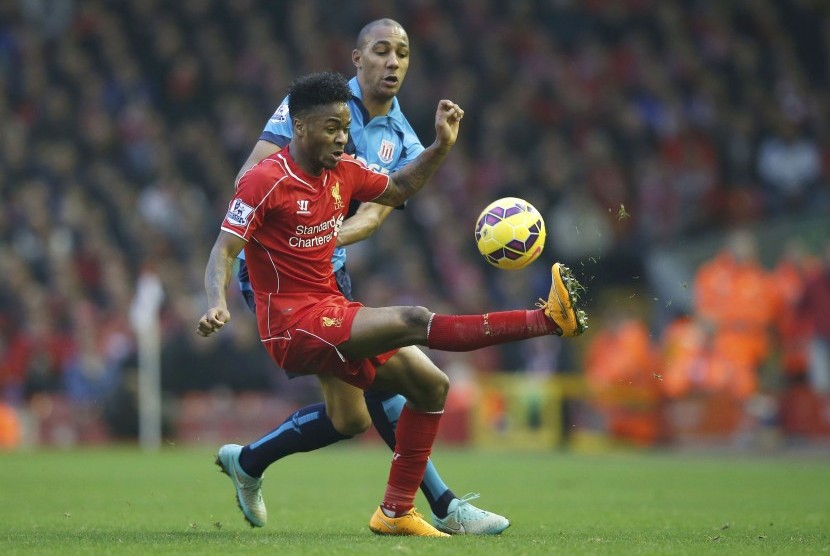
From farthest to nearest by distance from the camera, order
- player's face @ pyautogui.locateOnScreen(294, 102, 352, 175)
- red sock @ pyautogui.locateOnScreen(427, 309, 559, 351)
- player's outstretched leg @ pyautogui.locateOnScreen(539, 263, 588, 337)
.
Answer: player's face @ pyautogui.locateOnScreen(294, 102, 352, 175) < red sock @ pyautogui.locateOnScreen(427, 309, 559, 351) < player's outstretched leg @ pyautogui.locateOnScreen(539, 263, 588, 337)

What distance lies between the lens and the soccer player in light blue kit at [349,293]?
22.4 ft

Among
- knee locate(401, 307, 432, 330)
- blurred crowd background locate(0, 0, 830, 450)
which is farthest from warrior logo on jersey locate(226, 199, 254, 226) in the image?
blurred crowd background locate(0, 0, 830, 450)

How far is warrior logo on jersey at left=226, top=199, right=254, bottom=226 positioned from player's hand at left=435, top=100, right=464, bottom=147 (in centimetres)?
110

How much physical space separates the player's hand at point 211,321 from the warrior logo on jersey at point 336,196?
3.04 ft

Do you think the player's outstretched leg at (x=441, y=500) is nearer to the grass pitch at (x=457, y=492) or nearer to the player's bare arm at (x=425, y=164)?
the grass pitch at (x=457, y=492)

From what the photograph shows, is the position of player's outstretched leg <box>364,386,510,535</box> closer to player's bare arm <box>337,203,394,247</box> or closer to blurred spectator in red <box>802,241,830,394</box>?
player's bare arm <box>337,203,394,247</box>

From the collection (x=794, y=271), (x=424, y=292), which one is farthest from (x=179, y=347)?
(x=794, y=271)

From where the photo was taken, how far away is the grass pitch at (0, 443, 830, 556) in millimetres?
6016

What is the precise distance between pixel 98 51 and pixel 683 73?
9385mm

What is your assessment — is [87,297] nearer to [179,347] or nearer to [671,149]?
[179,347]

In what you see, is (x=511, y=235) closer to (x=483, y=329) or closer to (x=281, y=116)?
(x=483, y=329)

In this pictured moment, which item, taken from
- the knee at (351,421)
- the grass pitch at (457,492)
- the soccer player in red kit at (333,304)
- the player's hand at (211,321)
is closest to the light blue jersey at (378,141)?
the soccer player in red kit at (333,304)

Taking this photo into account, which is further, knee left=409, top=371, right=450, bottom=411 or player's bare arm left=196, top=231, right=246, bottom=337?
knee left=409, top=371, right=450, bottom=411

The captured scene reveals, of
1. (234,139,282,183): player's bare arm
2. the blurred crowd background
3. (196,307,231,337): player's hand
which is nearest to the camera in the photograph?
(196,307,231,337): player's hand
